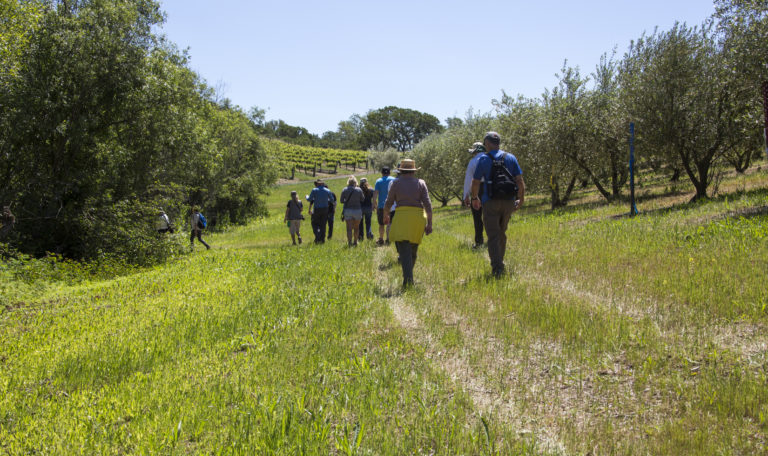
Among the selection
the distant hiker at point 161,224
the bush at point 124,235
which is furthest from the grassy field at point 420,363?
the distant hiker at point 161,224

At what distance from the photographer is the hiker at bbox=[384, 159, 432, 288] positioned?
7738mm

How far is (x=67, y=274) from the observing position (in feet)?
39.7

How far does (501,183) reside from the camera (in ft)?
25.7

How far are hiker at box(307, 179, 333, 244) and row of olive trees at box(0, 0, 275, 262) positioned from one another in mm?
5120

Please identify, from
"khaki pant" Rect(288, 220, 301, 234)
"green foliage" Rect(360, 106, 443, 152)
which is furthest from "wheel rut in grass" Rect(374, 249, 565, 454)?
"green foliage" Rect(360, 106, 443, 152)

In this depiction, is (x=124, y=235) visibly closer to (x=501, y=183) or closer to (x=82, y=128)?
(x=82, y=128)

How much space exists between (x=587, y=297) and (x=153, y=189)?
616 inches

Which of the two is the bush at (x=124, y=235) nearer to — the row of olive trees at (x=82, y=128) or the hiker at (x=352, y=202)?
the row of olive trees at (x=82, y=128)

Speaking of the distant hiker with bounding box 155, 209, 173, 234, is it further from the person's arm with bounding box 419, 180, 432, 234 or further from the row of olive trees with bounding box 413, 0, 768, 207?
the row of olive trees with bounding box 413, 0, 768, 207

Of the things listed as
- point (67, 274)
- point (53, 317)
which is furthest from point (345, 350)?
point (67, 274)

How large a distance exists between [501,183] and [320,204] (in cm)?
832

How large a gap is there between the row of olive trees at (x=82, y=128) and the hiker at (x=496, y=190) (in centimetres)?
1131

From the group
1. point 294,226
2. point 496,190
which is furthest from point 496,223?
point 294,226

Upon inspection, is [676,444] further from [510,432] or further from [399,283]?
[399,283]
